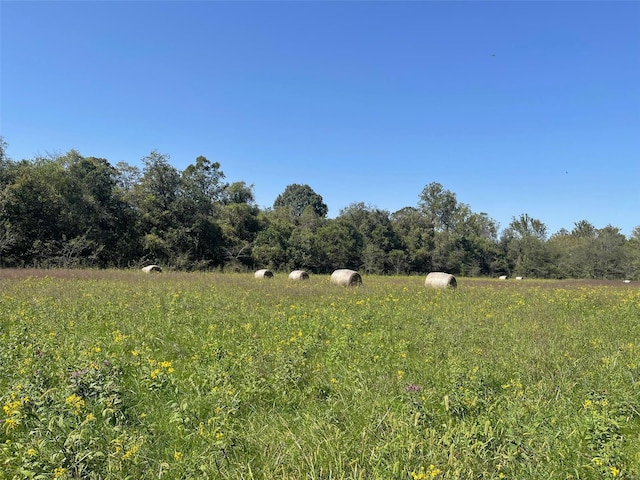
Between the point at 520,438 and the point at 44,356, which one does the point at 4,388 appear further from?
the point at 520,438

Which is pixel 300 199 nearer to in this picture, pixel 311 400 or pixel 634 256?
pixel 634 256

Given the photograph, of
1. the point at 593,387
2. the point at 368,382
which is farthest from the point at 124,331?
the point at 593,387

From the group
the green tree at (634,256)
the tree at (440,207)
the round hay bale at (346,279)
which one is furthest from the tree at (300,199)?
the round hay bale at (346,279)

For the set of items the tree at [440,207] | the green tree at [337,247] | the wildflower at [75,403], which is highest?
the tree at [440,207]

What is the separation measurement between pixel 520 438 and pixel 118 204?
35.6 meters

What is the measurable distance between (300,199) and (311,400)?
88760 millimetres

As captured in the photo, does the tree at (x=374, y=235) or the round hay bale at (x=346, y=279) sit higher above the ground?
Result: the tree at (x=374, y=235)

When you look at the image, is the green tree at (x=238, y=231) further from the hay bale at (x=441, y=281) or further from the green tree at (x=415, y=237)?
the green tree at (x=415, y=237)

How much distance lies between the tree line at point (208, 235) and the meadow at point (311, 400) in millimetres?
23097

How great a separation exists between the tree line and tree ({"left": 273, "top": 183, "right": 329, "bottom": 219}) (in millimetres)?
30174

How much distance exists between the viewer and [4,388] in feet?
13.8

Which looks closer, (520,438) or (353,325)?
(520,438)

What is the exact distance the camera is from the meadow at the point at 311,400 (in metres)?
3.04

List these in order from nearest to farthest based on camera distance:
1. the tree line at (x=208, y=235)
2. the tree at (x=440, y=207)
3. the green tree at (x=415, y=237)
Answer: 1. the tree line at (x=208, y=235)
2. the green tree at (x=415, y=237)
3. the tree at (x=440, y=207)
